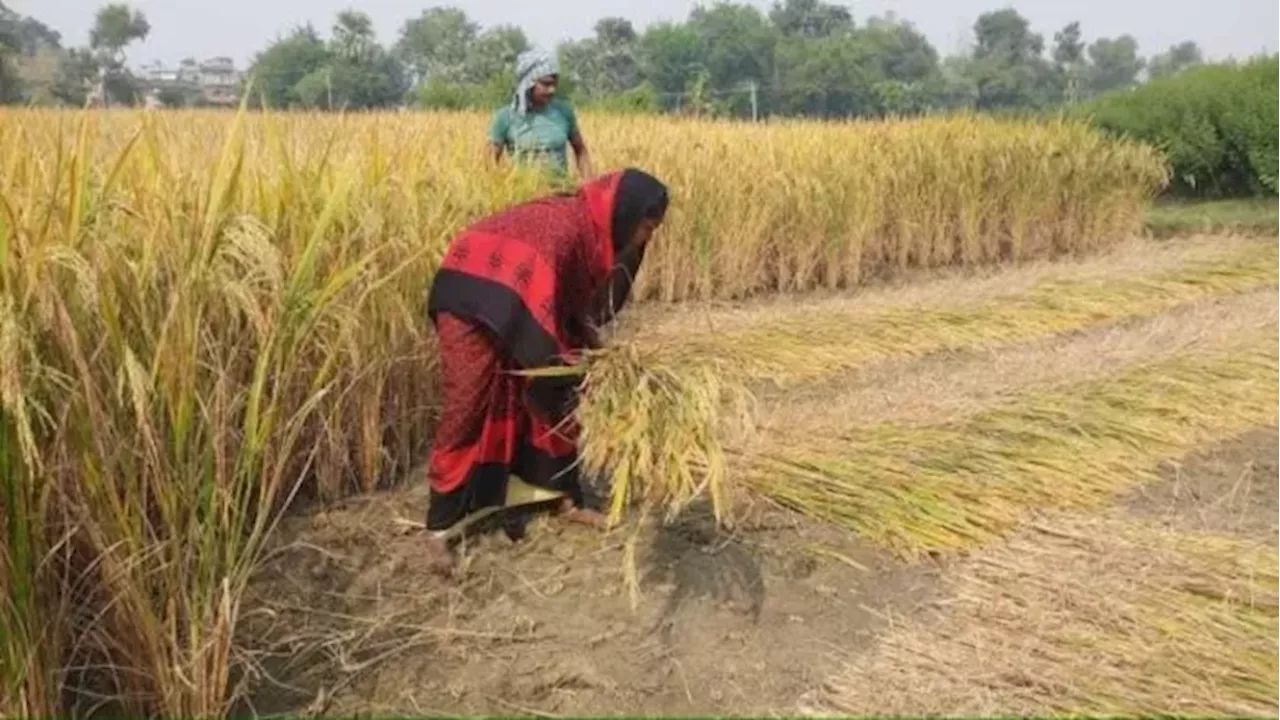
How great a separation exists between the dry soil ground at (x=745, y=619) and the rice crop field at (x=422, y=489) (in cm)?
1

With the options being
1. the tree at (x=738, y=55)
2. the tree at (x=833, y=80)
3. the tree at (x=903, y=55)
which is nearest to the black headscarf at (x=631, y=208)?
the tree at (x=833, y=80)

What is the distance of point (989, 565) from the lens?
392 cm

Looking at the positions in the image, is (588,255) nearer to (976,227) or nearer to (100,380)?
(100,380)

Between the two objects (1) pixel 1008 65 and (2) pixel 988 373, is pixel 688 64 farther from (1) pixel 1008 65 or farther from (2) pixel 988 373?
(2) pixel 988 373

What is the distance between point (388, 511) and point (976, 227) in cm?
763

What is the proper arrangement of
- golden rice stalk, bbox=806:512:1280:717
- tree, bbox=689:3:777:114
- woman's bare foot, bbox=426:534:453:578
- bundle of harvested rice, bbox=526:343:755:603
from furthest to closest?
tree, bbox=689:3:777:114
woman's bare foot, bbox=426:534:453:578
bundle of harvested rice, bbox=526:343:755:603
golden rice stalk, bbox=806:512:1280:717

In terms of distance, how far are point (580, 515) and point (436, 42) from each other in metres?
49.3

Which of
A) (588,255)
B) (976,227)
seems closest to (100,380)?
(588,255)

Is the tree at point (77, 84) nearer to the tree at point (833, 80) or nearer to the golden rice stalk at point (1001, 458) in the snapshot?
the golden rice stalk at point (1001, 458)

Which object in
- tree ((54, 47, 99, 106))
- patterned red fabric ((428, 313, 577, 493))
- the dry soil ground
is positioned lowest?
the dry soil ground

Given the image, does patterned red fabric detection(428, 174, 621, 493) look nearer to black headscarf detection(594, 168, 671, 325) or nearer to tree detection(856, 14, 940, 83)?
black headscarf detection(594, 168, 671, 325)

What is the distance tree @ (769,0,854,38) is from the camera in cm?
6222

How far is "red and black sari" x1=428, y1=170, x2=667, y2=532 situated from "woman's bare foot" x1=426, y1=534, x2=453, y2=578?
6cm

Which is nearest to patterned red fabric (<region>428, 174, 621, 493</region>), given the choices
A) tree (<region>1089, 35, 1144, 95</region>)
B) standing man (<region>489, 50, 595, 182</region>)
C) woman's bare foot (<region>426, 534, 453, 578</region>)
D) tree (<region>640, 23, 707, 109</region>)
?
woman's bare foot (<region>426, 534, 453, 578</region>)
